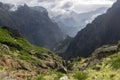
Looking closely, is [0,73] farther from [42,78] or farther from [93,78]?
A: [93,78]

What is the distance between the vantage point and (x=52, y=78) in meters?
44.4

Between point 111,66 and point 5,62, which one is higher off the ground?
point 5,62

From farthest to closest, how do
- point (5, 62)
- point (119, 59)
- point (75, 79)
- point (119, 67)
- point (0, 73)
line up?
1. point (5, 62)
2. point (119, 59)
3. point (119, 67)
4. point (75, 79)
5. point (0, 73)

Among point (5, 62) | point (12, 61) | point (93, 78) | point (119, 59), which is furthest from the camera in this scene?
point (12, 61)

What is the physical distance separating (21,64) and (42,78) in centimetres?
15106

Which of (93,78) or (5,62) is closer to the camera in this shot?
(93,78)

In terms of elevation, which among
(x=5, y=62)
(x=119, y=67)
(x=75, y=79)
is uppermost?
(x=5, y=62)

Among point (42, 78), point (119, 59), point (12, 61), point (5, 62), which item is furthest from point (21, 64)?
point (42, 78)

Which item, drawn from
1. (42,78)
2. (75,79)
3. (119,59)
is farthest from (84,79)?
(119,59)

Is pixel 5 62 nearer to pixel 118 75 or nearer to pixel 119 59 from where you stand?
pixel 119 59

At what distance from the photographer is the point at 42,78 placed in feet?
149

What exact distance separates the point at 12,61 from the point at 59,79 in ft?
483

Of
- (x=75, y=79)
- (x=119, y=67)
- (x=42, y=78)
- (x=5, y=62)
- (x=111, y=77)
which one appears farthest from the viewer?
(x=5, y=62)

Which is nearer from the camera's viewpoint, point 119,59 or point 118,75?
point 118,75
